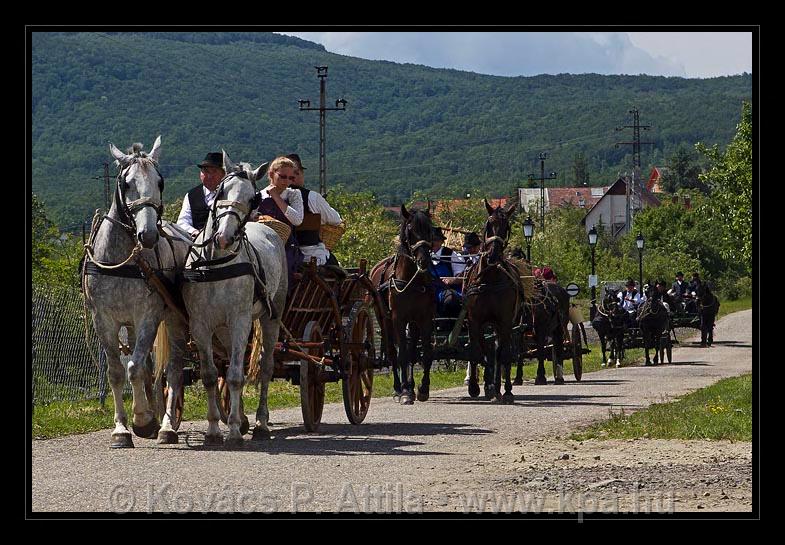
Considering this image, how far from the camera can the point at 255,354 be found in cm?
1440

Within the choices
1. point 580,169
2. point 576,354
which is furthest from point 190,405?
point 580,169

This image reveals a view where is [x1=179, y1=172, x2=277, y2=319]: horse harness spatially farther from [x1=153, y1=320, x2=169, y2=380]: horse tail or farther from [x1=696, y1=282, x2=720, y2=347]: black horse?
[x1=696, y1=282, x2=720, y2=347]: black horse

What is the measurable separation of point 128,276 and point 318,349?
2876 millimetres

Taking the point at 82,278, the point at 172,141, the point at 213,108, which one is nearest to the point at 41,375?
the point at 82,278

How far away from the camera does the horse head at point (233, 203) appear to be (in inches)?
501

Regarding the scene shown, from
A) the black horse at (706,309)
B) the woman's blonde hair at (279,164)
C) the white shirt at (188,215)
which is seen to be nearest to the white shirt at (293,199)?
the woman's blonde hair at (279,164)

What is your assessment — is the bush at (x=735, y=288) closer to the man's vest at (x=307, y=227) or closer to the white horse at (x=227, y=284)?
the man's vest at (x=307, y=227)

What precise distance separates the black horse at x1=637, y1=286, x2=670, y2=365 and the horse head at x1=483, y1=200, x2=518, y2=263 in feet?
58.3

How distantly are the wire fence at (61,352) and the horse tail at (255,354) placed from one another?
4.92m

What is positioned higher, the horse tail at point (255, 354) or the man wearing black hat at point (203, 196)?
the man wearing black hat at point (203, 196)

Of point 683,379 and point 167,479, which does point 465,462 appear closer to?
point 167,479

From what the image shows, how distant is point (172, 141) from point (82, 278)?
285 feet

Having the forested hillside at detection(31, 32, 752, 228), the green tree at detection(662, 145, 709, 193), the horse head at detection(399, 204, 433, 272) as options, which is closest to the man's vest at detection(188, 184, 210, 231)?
the horse head at detection(399, 204, 433, 272)

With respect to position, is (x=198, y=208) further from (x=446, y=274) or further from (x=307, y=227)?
(x=446, y=274)
